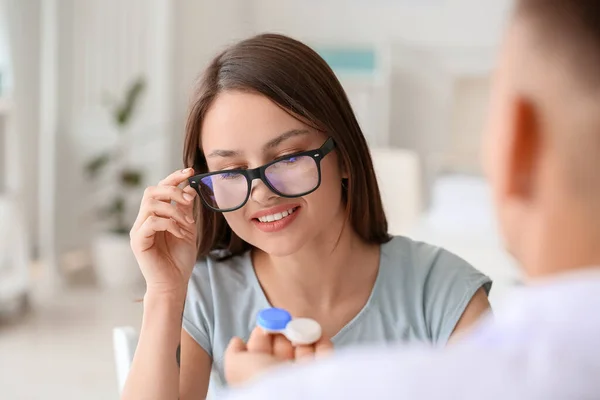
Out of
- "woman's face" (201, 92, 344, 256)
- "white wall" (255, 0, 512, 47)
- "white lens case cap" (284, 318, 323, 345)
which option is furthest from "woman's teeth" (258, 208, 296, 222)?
"white wall" (255, 0, 512, 47)

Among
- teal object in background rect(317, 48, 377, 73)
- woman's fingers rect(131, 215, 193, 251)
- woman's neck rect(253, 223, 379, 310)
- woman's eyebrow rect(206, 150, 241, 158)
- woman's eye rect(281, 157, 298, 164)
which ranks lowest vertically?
woman's neck rect(253, 223, 379, 310)

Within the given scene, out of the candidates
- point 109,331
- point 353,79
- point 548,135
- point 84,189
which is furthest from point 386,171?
point 548,135

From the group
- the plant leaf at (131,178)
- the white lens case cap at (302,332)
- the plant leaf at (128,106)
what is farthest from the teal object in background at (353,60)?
the white lens case cap at (302,332)

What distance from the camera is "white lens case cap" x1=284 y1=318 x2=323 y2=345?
741 mm

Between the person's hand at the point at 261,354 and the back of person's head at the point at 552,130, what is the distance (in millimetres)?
271

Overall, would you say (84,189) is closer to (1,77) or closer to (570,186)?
(1,77)

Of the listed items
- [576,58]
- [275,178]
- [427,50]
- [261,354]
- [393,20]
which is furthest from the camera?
[393,20]

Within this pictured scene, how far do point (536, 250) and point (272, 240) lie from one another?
0.66m

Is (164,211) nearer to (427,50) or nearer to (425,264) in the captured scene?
(425,264)

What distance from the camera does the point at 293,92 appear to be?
3.54 feet

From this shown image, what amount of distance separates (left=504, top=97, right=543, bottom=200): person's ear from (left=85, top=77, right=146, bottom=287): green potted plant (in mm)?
3609

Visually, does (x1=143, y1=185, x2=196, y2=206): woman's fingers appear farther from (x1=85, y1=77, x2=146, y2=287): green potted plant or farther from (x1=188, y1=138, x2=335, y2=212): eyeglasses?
(x1=85, y1=77, x2=146, y2=287): green potted plant

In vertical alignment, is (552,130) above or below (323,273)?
above

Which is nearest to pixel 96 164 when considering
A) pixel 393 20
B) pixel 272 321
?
pixel 393 20
